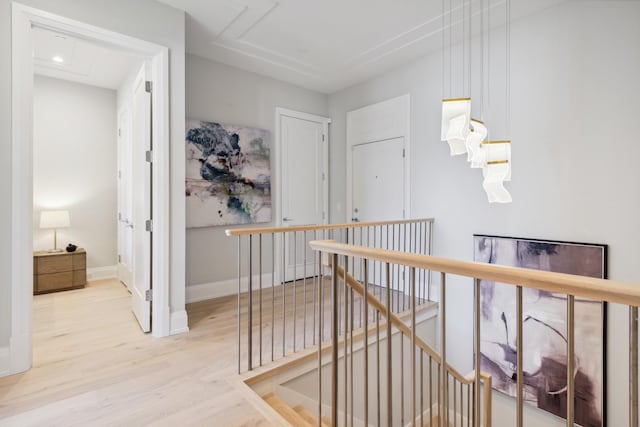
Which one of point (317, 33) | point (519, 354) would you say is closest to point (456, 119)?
point (519, 354)

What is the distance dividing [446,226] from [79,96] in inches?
201

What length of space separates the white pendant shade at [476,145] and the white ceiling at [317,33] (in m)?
1.48

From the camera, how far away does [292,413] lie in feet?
6.51

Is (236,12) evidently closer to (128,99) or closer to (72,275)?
(128,99)

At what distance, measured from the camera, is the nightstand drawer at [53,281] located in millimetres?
3892

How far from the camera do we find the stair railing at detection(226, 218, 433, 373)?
2.27 meters

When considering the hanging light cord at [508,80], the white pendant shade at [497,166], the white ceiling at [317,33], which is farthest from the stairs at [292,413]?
the white ceiling at [317,33]

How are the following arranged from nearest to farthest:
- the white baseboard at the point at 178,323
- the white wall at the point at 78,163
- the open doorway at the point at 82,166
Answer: the white baseboard at the point at 178,323
the open doorway at the point at 82,166
the white wall at the point at 78,163

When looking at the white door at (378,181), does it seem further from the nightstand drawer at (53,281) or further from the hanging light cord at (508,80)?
the nightstand drawer at (53,281)

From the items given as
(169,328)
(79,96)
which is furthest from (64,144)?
(169,328)

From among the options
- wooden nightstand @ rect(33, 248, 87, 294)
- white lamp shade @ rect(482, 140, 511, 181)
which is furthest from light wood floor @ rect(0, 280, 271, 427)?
white lamp shade @ rect(482, 140, 511, 181)

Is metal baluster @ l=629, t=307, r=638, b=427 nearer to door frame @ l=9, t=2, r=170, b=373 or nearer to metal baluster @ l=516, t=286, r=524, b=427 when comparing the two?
metal baluster @ l=516, t=286, r=524, b=427

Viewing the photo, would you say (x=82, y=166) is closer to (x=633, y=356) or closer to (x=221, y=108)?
(x=221, y=108)

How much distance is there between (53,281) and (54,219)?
0.77 m
